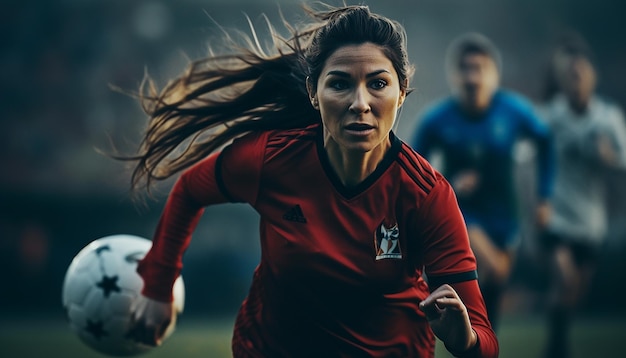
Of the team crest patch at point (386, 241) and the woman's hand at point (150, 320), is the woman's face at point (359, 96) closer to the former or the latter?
the team crest patch at point (386, 241)

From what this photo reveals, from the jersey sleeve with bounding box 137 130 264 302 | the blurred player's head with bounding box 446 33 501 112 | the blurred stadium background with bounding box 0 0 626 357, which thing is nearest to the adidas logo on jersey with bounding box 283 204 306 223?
the jersey sleeve with bounding box 137 130 264 302

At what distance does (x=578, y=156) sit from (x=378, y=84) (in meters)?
5.34

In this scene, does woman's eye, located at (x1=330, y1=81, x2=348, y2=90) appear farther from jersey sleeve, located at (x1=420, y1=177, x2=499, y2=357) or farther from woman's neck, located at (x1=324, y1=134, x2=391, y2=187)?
jersey sleeve, located at (x1=420, y1=177, x2=499, y2=357)

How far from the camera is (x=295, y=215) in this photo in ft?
10.7

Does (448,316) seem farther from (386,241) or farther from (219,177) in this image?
(219,177)

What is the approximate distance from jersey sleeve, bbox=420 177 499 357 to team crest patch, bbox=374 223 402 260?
3.9 inches

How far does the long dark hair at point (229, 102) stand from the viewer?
3578 mm

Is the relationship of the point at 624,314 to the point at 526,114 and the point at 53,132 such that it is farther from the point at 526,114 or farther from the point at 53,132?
the point at 53,132

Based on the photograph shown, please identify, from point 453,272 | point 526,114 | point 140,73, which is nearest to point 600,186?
point 526,114

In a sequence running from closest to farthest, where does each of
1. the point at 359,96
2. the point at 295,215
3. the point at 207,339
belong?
the point at 359,96 → the point at 295,215 → the point at 207,339

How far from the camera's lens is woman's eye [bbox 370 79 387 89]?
3.05 metres

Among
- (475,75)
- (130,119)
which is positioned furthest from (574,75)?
(130,119)

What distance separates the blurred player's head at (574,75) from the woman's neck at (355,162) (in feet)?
16.8

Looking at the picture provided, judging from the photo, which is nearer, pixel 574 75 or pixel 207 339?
pixel 574 75
